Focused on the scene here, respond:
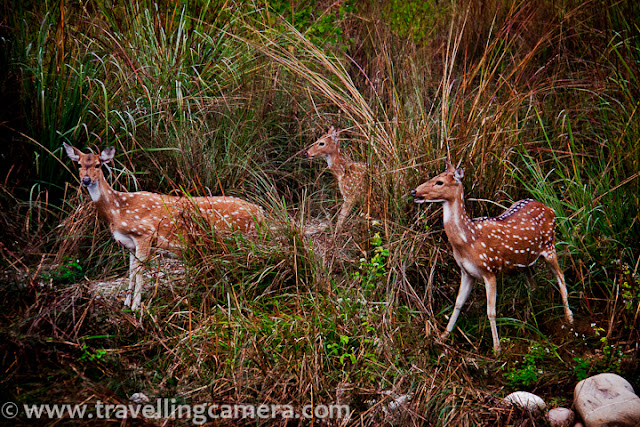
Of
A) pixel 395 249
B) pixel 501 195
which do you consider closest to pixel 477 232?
pixel 395 249

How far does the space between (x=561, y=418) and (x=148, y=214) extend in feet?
10.6

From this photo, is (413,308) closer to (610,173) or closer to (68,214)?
(610,173)

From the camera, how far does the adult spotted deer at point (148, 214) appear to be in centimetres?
526

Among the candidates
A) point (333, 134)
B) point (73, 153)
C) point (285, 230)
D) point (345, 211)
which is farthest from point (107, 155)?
point (333, 134)

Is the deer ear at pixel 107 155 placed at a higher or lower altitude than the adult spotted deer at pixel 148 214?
higher

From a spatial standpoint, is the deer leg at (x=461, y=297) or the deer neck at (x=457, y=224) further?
the deer leg at (x=461, y=297)

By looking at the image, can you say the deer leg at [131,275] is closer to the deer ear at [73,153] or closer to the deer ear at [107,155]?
the deer ear at [107,155]

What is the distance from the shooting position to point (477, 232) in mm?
4777

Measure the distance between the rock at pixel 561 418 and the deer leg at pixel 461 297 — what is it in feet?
2.90

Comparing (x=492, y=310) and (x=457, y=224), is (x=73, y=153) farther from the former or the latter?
(x=492, y=310)

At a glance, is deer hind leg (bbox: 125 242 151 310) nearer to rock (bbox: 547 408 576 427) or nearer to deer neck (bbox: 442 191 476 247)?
deer neck (bbox: 442 191 476 247)

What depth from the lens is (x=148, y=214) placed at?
544 centimetres

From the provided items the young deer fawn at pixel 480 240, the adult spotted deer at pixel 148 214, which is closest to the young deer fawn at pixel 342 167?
the adult spotted deer at pixel 148 214

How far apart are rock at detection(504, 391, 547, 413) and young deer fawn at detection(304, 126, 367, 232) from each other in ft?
6.62
